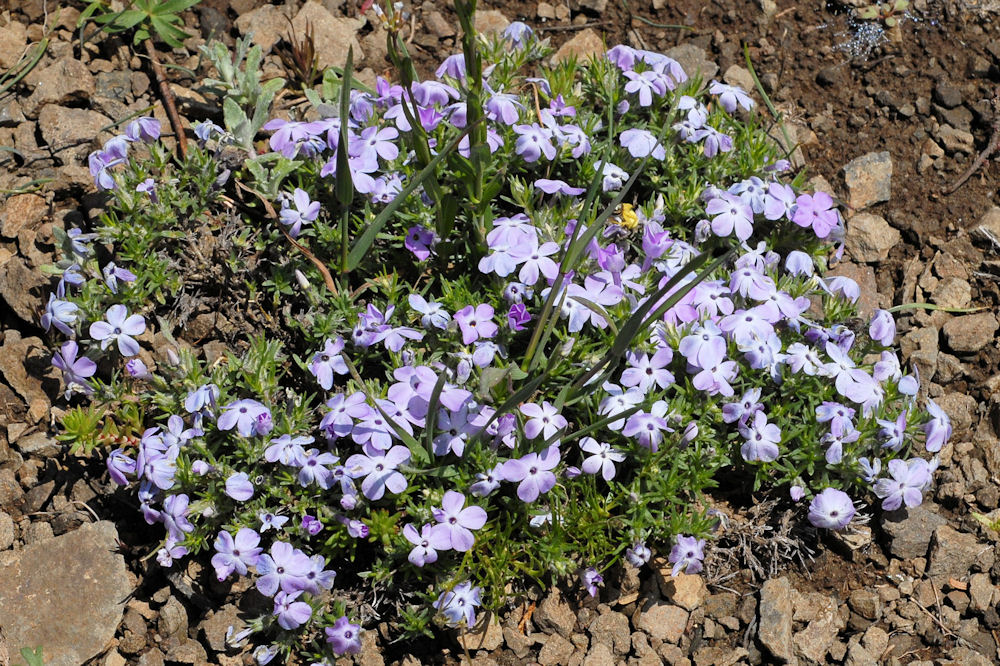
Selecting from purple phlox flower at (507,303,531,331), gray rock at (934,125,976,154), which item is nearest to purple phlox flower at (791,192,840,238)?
gray rock at (934,125,976,154)

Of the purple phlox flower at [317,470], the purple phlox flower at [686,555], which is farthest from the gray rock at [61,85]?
the purple phlox flower at [686,555]

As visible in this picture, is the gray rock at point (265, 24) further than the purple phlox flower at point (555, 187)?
Yes

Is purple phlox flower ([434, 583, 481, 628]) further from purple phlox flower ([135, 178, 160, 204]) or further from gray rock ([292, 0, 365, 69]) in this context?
gray rock ([292, 0, 365, 69])

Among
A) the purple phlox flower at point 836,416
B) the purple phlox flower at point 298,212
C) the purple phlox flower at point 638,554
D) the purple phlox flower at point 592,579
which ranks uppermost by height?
the purple phlox flower at point 298,212

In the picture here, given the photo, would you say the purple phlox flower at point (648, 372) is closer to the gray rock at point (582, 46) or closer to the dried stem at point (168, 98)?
the gray rock at point (582, 46)

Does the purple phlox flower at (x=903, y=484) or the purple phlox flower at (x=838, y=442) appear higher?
the purple phlox flower at (x=838, y=442)

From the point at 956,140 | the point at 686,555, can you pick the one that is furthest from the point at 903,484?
the point at 956,140

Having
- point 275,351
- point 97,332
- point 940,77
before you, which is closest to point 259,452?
point 275,351
